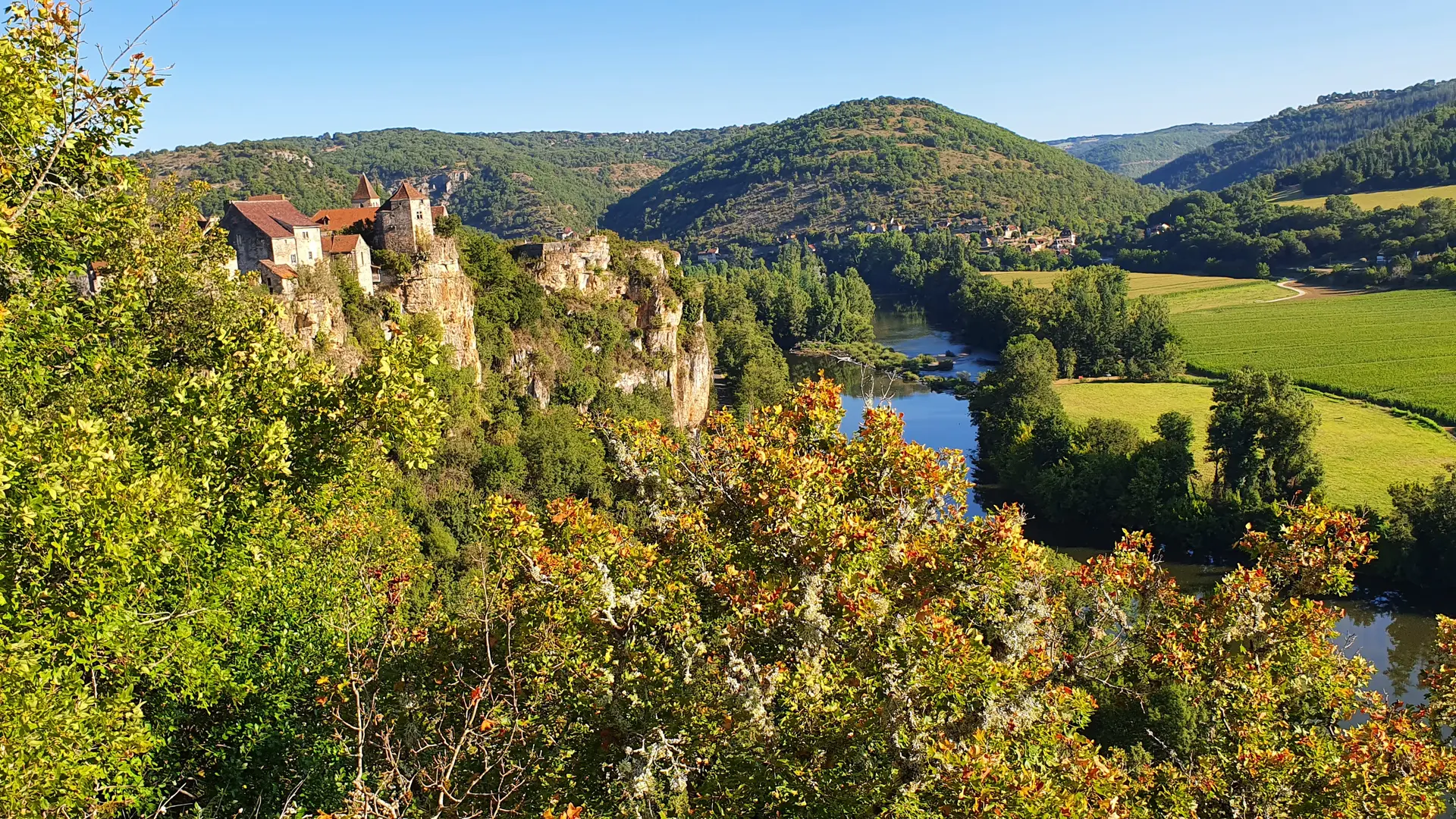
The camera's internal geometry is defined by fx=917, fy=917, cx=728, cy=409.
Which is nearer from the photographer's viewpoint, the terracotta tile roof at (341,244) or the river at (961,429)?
the river at (961,429)

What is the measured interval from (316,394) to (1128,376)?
6704cm

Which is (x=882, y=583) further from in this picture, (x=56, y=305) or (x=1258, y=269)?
(x=1258, y=269)

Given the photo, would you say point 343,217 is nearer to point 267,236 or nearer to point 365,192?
point 365,192

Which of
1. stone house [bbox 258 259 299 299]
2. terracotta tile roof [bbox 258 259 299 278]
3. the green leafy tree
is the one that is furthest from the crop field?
terracotta tile roof [bbox 258 259 299 278]

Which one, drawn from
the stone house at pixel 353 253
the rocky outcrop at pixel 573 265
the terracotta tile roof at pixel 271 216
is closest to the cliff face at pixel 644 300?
the rocky outcrop at pixel 573 265

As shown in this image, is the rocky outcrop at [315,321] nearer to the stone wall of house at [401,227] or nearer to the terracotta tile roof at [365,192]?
the stone wall of house at [401,227]

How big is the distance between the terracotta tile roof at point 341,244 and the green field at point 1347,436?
1481 inches

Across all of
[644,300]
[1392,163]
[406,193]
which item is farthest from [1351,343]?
[1392,163]

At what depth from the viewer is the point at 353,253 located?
116 feet

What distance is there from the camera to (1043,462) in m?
45.5

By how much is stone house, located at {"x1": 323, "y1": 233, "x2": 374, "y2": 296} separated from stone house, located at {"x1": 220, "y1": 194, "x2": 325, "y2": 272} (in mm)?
1727

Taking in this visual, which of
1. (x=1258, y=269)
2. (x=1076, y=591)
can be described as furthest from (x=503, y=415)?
(x=1258, y=269)

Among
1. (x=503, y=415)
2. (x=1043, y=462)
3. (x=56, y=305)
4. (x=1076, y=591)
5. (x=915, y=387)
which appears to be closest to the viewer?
(x=56, y=305)

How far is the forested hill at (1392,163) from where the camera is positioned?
128250 millimetres
